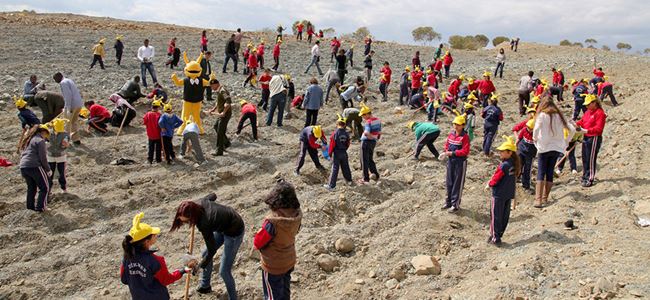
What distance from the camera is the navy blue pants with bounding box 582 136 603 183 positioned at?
918 cm

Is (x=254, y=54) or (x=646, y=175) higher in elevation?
(x=254, y=54)

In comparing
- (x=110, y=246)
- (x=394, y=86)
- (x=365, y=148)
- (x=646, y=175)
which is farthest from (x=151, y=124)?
(x=394, y=86)

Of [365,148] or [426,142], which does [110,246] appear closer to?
[365,148]

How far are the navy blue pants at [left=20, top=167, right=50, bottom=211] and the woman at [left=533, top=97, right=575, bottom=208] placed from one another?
827cm

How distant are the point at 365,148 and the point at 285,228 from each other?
5.41 meters

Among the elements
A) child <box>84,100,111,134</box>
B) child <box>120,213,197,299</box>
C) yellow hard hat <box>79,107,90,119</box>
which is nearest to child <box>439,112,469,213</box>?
child <box>120,213,197,299</box>

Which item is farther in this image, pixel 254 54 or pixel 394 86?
pixel 394 86

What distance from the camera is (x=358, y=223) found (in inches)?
344

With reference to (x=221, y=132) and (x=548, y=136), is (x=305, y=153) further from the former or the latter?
(x=548, y=136)

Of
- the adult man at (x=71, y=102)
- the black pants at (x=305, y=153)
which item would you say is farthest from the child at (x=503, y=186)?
the adult man at (x=71, y=102)

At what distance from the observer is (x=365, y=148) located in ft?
34.1

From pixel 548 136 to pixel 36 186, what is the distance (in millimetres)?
8647

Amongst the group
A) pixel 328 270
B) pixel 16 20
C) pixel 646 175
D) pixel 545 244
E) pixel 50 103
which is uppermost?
pixel 16 20

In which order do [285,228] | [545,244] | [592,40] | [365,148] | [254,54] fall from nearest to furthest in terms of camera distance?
[285,228]
[545,244]
[365,148]
[254,54]
[592,40]
